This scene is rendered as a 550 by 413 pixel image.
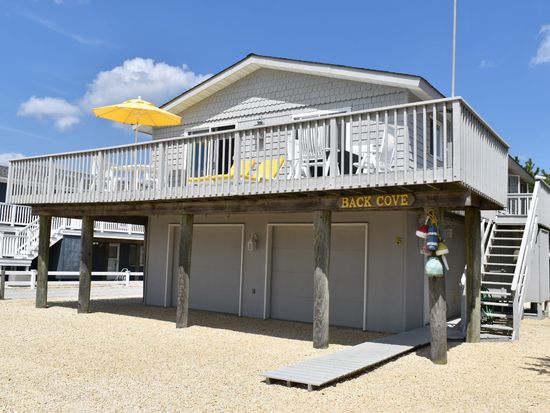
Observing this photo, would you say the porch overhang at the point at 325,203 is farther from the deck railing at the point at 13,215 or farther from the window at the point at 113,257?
the window at the point at 113,257

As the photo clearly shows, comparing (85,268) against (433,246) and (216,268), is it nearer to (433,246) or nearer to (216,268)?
(216,268)

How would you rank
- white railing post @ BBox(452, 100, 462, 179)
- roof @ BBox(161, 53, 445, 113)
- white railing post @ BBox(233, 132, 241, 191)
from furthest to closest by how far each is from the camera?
roof @ BBox(161, 53, 445, 113), white railing post @ BBox(233, 132, 241, 191), white railing post @ BBox(452, 100, 462, 179)

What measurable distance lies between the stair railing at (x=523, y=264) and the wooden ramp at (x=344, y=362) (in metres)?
2.02

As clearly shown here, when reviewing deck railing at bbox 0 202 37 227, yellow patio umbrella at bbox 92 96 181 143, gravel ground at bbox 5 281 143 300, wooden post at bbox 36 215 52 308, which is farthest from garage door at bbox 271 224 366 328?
deck railing at bbox 0 202 37 227

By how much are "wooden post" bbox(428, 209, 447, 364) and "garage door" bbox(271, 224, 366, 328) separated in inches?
156

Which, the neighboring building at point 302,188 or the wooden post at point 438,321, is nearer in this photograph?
the wooden post at point 438,321

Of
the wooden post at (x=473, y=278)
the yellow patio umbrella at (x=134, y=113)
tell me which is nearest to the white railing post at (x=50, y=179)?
the yellow patio umbrella at (x=134, y=113)

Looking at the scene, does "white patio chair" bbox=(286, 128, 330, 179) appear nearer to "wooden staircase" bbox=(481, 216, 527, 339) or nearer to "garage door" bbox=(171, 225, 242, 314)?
"wooden staircase" bbox=(481, 216, 527, 339)

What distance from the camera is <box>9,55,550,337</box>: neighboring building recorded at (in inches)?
351

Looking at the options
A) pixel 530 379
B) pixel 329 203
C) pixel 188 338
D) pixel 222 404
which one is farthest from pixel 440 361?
pixel 188 338

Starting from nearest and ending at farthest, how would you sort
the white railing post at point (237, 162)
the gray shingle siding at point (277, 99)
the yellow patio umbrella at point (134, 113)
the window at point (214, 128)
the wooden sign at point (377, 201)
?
the wooden sign at point (377, 201) < the white railing post at point (237, 162) < the gray shingle siding at point (277, 99) < the yellow patio umbrella at point (134, 113) < the window at point (214, 128)

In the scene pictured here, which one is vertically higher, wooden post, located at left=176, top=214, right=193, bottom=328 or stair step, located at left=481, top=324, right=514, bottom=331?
wooden post, located at left=176, top=214, right=193, bottom=328

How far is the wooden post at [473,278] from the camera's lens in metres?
10.5

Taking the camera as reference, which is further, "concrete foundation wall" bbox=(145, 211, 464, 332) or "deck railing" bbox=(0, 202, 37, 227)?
"deck railing" bbox=(0, 202, 37, 227)
